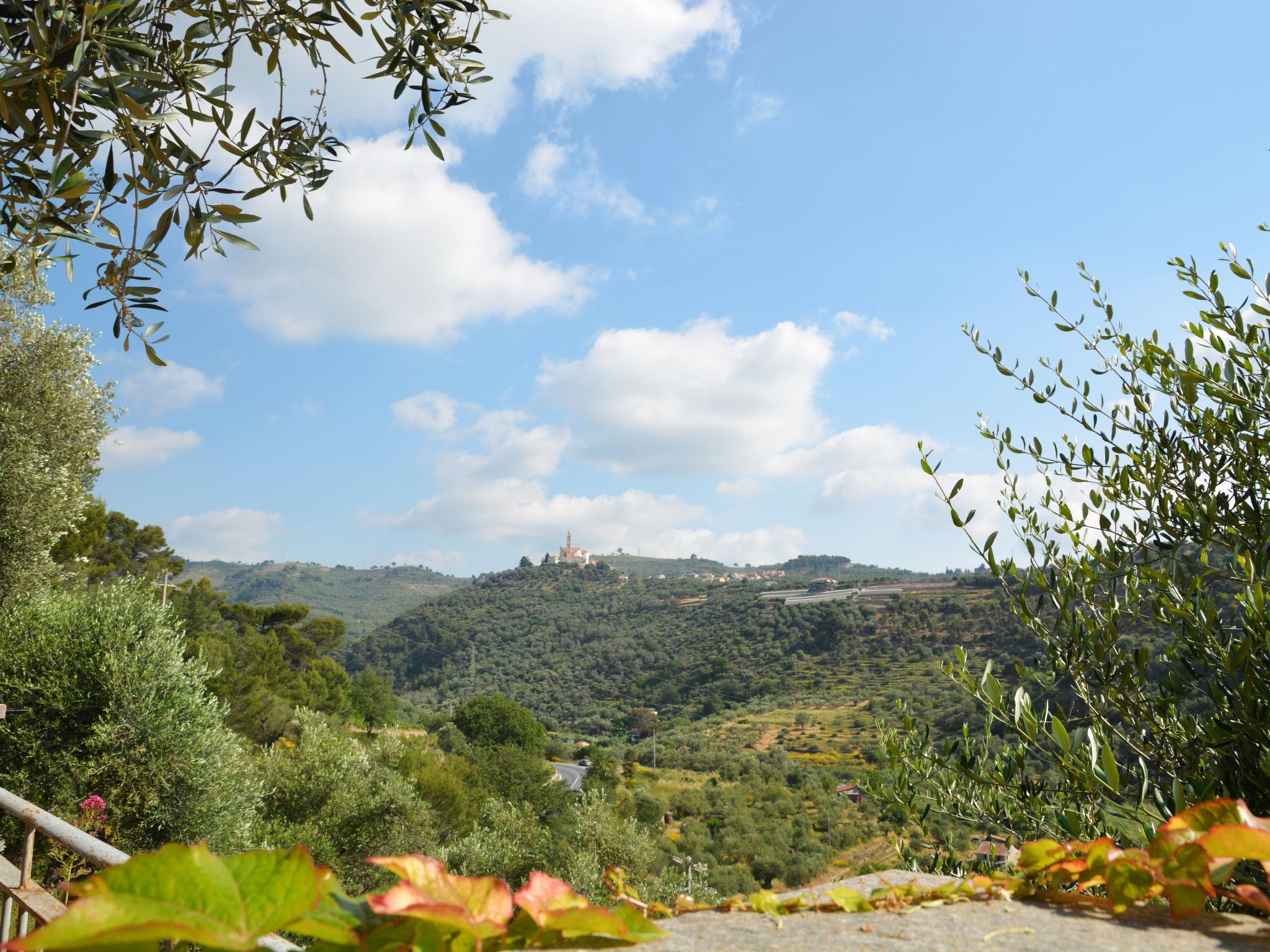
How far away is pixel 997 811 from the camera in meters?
2.83

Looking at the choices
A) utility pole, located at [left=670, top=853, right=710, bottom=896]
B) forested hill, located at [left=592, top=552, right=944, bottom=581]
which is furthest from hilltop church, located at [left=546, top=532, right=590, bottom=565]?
Result: utility pole, located at [left=670, top=853, right=710, bottom=896]

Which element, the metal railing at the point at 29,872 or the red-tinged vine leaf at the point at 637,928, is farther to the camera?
the metal railing at the point at 29,872

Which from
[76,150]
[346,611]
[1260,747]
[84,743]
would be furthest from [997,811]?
[346,611]

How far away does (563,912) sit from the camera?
79 centimetres

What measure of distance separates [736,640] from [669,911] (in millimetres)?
78396

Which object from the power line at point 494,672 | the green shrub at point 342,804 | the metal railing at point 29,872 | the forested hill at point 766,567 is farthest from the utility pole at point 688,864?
the forested hill at point 766,567

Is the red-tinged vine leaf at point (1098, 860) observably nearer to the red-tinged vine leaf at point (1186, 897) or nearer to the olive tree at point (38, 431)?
the red-tinged vine leaf at point (1186, 897)

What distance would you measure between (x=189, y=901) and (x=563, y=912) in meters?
0.37

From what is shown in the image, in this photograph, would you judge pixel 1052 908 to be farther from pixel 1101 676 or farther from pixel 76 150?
pixel 76 150

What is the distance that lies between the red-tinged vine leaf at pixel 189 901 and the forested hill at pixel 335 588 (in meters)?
136

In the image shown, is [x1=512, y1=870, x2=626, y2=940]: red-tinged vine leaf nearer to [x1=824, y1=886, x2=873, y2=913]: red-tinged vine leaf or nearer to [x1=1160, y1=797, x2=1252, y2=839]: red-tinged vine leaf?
[x1=824, y1=886, x2=873, y2=913]: red-tinged vine leaf

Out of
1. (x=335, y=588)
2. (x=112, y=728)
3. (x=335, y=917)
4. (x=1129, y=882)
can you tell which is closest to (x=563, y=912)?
(x=335, y=917)

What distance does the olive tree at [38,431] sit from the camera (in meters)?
10.2

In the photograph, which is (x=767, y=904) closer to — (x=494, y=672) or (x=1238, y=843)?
(x=1238, y=843)
